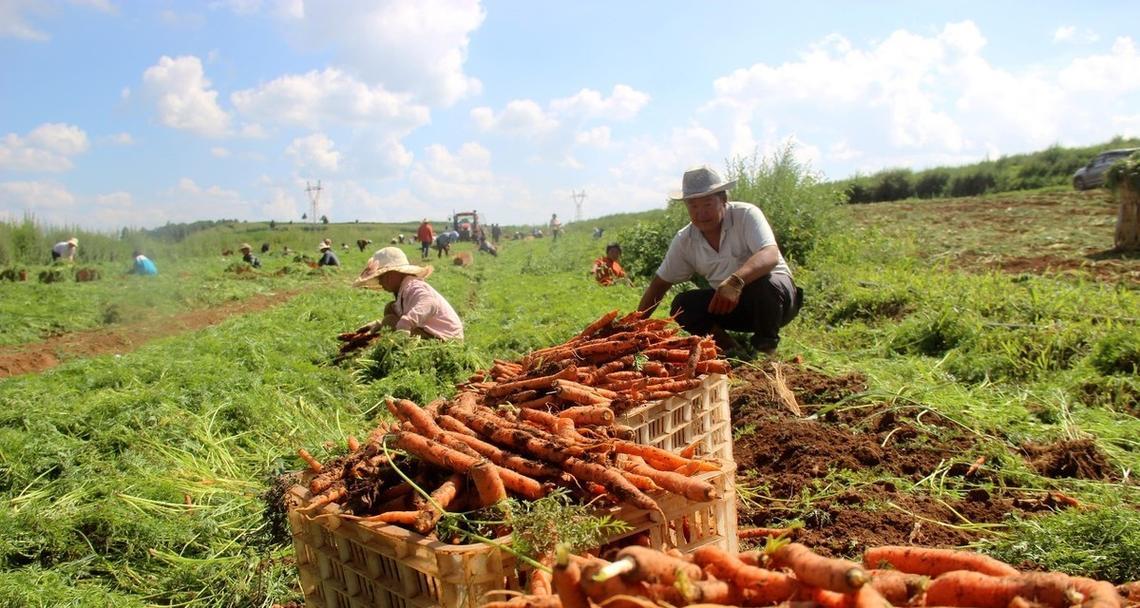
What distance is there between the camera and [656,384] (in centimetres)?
398

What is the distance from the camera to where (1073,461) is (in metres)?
4.22

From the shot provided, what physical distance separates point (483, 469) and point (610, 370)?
178 centimetres

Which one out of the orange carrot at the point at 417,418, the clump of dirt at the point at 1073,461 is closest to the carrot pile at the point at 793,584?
the orange carrot at the point at 417,418

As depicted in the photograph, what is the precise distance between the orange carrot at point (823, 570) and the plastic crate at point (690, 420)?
160cm

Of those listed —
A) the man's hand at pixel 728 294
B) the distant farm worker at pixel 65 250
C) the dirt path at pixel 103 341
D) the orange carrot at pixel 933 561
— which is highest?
the distant farm worker at pixel 65 250

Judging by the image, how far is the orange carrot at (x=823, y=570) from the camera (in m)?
1.77

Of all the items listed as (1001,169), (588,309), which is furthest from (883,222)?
(1001,169)

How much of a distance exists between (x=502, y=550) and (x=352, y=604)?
2.53 feet

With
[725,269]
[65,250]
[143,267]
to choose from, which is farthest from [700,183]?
[65,250]

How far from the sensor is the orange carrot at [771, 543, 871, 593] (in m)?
1.77

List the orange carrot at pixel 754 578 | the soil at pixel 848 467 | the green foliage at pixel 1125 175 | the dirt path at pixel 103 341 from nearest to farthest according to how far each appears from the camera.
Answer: the orange carrot at pixel 754 578
the soil at pixel 848 467
the dirt path at pixel 103 341
the green foliage at pixel 1125 175

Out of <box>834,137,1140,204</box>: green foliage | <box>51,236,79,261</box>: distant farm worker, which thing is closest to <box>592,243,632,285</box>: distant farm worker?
<box>834,137,1140,204</box>: green foliage

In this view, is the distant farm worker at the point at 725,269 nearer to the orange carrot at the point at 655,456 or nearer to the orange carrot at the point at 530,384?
the orange carrot at the point at 530,384

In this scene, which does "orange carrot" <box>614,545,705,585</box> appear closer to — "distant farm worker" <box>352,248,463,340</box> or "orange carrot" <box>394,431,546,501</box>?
"orange carrot" <box>394,431,546,501</box>
